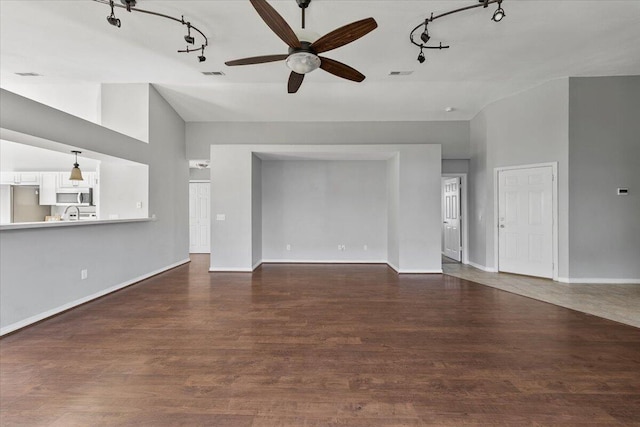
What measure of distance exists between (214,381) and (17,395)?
4.30ft

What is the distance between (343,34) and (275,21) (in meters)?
0.60

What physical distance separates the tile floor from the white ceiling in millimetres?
3495

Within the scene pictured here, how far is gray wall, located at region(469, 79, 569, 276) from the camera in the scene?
5.02m

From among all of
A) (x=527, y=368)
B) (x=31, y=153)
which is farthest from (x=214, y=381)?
(x=31, y=153)

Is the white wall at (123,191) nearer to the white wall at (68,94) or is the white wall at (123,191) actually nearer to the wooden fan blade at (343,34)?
the white wall at (68,94)

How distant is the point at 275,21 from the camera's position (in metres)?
2.43

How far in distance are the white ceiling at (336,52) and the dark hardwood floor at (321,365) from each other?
3.58 m

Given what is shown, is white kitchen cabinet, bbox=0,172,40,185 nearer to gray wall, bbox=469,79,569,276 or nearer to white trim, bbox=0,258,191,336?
white trim, bbox=0,258,191,336

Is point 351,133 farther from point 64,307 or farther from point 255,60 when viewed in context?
point 64,307

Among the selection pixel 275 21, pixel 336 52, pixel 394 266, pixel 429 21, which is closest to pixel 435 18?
pixel 429 21

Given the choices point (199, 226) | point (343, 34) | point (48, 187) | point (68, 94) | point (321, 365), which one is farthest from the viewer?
point (199, 226)

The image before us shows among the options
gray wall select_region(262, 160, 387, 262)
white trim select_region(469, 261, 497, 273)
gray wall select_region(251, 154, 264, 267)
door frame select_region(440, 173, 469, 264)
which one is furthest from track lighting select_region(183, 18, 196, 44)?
white trim select_region(469, 261, 497, 273)

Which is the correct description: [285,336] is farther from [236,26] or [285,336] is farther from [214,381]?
[236,26]

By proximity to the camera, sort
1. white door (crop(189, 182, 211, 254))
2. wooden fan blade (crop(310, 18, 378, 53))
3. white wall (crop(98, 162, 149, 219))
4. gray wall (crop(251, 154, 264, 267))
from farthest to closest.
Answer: white door (crop(189, 182, 211, 254)) < gray wall (crop(251, 154, 264, 267)) < white wall (crop(98, 162, 149, 219)) < wooden fan blade (crop(310, 18, 378, 53))
